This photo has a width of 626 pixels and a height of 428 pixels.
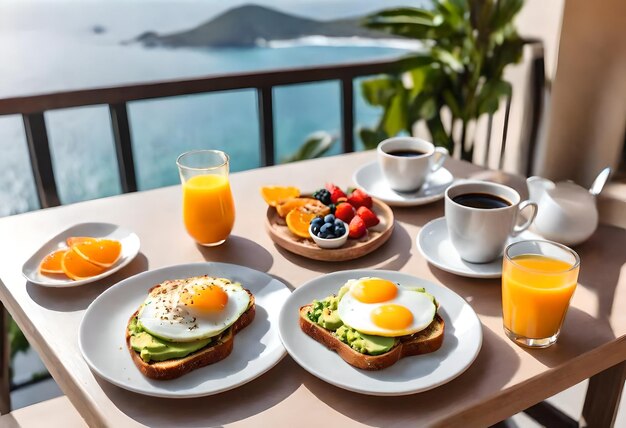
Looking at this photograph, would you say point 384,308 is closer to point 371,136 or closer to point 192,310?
point 192,310

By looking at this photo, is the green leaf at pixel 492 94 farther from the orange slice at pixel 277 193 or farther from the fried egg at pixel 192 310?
the fried egg at pixel 192 310

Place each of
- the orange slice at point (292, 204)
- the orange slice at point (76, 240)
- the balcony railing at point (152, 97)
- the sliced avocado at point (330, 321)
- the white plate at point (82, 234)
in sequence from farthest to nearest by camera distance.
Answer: the balcony railing at point (152, 97) → the orange slice at point (292, 204) → the orange slice at point (76, 240) → the white plate at point (82, 234) → the sliced avocado at point (330, 321)

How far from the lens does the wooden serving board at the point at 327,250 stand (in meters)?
1.13

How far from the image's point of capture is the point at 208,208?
45.8 inches

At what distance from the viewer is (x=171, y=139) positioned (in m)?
3.86

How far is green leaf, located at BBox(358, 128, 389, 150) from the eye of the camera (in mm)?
2945

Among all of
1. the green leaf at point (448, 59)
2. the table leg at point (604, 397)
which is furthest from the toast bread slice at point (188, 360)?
the green leaf at point (448, 59)

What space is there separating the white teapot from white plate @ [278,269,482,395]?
1.14 feet

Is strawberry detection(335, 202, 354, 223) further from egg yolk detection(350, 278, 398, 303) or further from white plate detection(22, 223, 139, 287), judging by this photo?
white plate detection(22, 223, 139, 287)

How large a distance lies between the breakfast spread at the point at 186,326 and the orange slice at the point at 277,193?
1.32 ft

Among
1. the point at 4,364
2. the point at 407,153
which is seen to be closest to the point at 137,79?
the point at 4,364

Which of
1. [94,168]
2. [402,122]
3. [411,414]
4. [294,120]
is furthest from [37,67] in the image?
[411,414]

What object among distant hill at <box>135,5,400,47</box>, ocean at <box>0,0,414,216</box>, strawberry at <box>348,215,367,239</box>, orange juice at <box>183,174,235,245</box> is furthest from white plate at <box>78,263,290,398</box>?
distant hill at <box>135,5,400,47</box>

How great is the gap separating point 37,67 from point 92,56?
0.36 meters
